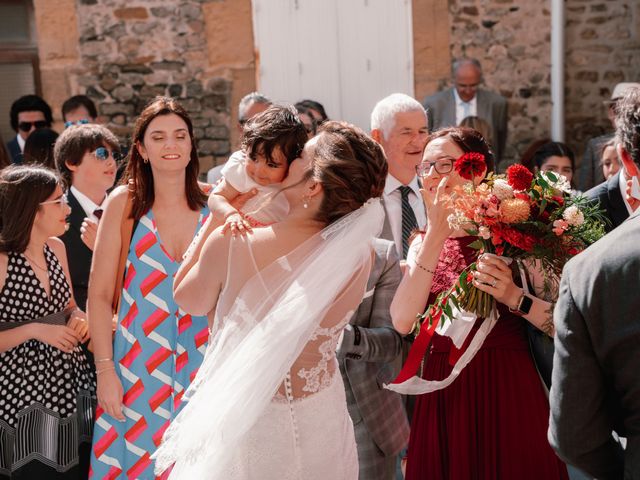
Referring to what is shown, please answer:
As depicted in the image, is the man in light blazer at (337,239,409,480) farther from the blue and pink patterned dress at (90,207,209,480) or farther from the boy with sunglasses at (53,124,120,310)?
the boy with sunglasses at (53,124,120,310)

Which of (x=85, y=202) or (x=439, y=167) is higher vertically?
(x=439, y=167)

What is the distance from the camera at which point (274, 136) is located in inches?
127

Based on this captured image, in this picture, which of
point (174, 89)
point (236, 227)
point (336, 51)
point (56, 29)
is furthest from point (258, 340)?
point (56, 29)

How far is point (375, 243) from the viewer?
405cm

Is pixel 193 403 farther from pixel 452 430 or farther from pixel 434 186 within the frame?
pixel 434 186

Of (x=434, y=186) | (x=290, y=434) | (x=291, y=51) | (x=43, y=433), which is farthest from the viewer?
(x=291, y=51)

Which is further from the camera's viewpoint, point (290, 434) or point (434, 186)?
point (434, 186)

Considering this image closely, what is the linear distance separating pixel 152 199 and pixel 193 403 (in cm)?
144

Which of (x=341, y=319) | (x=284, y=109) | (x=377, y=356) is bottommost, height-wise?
(x=377, y=356)

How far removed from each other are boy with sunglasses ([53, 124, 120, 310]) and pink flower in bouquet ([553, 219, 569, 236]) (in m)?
2.98

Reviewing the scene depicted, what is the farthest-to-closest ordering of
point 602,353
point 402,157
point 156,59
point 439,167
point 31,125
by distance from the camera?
1. point 156,59
2. point 31,125
3. point 402,157
4. point 439,167
5. point 602,353

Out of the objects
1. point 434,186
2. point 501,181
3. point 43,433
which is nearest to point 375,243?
point 434,186

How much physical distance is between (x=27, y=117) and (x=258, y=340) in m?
6.74

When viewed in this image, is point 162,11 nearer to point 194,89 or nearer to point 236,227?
point 194,89
